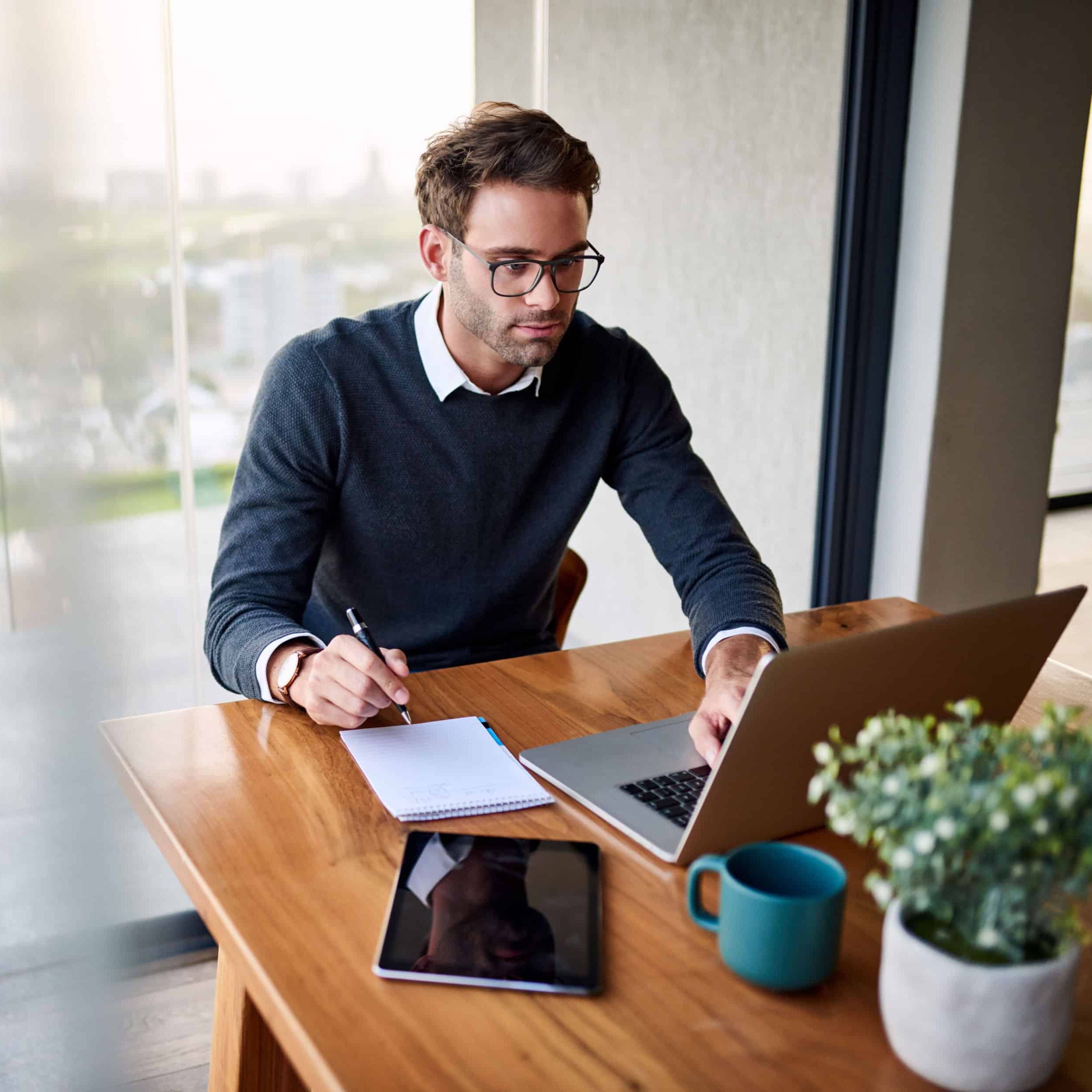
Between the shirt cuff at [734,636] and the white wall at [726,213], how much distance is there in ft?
4.40

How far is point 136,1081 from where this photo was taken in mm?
1813

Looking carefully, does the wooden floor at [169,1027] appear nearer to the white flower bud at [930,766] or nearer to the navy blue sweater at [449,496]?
the navy blue sweater at [449,496]

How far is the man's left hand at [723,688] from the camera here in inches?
45.6

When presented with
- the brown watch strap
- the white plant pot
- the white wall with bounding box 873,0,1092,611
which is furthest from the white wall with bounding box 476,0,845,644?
the white plant pot

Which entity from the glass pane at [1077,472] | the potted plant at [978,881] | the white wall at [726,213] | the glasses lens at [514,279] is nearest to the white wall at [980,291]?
the white wall at [726,213]

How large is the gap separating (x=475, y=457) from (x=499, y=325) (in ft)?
0.64

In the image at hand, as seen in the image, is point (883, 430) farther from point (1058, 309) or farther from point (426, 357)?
point (426, 357)

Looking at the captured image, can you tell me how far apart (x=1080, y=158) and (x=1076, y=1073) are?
2.31 metres

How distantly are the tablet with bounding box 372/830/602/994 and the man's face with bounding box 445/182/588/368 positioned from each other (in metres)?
0.76

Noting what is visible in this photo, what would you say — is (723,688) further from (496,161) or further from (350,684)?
(496,161)

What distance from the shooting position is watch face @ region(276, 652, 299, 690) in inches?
49.2

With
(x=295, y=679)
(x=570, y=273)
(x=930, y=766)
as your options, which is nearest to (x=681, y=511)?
(x=570, y=273)

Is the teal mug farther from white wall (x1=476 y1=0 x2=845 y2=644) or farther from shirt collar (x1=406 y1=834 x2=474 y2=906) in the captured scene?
white wall (x1=476 y1=0 x2=845 y2=644)

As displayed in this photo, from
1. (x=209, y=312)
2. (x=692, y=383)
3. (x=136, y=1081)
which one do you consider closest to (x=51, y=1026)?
(x=136, y=1081)
